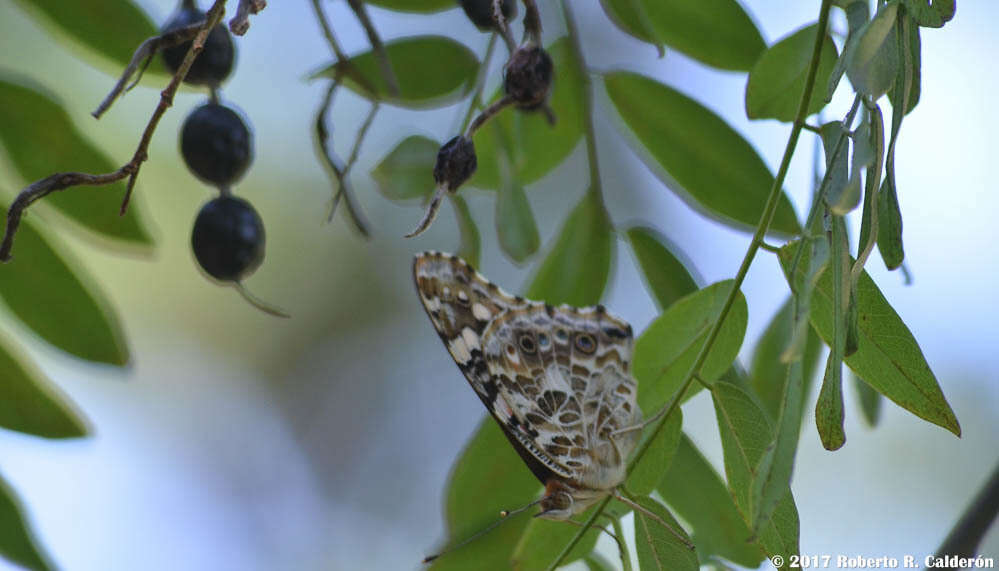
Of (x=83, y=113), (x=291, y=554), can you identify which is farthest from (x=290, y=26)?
(x=291, y=554)

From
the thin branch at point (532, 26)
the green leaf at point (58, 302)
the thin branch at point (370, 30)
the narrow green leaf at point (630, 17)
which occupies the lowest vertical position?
the green leaf at point (58, 302)

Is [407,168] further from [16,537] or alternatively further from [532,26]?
[16,537]

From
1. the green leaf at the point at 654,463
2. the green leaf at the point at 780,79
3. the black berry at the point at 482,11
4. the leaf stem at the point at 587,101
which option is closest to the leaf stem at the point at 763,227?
the green leaf at the point at 654,463

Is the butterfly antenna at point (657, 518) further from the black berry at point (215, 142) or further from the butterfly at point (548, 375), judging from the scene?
the black berry at point (215, 142)

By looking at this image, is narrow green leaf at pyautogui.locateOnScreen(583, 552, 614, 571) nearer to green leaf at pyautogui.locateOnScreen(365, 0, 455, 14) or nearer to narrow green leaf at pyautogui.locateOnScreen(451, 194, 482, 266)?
narrow green leaf at pyautogui.locateOnScreen(451, 194, 482, 266)

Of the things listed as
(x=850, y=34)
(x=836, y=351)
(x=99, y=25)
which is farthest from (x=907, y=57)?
(x=99, y=25)

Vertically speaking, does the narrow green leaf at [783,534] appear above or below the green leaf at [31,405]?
above
